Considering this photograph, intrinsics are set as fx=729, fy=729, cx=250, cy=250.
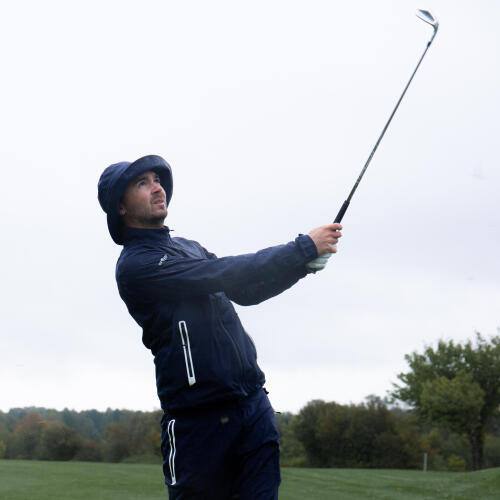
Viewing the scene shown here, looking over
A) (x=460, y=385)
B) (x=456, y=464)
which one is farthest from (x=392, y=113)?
(x=456, y=464)

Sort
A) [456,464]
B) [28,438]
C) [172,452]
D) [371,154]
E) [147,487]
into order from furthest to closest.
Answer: [456,464]
[28,438]
[147,487]
[371,154]
[172,452]

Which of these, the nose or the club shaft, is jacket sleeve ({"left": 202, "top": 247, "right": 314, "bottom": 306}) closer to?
the club shaft

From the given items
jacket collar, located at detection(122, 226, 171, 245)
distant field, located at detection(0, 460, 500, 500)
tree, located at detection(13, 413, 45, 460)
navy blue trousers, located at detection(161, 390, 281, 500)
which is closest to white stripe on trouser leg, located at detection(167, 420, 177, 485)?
navy blue trousers, located at detection(161, 390, 281, 500)

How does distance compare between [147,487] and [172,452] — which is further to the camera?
[147,487]

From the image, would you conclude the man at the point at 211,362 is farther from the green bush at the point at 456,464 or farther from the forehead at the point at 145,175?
the green bush at the point at 456,464

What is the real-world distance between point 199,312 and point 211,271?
0.24 m

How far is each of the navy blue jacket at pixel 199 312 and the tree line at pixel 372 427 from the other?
4142 centimetres

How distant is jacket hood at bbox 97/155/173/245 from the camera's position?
4363 mm

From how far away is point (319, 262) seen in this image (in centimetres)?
379

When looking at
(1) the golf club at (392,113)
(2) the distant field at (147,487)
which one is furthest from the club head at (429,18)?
(2) the distant field at (147,487)

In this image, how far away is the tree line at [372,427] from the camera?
4622 centimetres

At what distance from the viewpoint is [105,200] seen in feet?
14.6

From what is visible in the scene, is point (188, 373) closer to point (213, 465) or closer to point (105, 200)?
point (213, 465)

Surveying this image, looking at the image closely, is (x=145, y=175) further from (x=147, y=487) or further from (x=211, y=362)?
(x=147, y=487)
